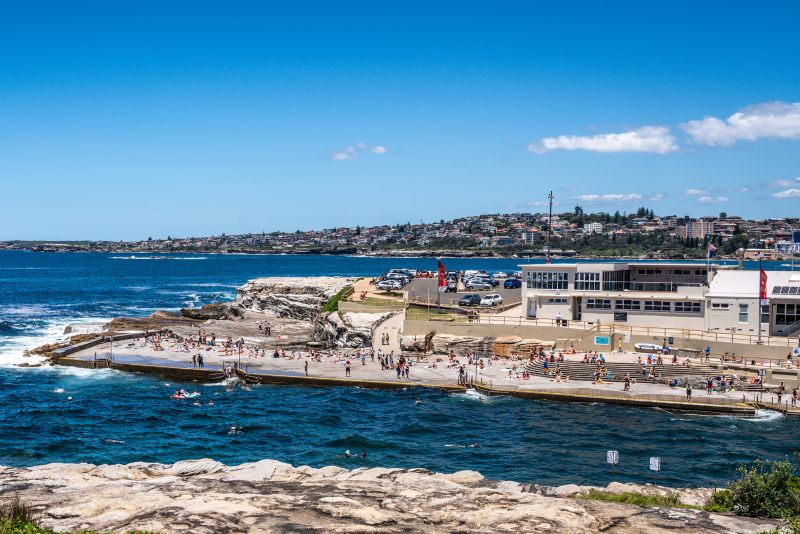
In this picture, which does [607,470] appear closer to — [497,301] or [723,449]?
[723,449]

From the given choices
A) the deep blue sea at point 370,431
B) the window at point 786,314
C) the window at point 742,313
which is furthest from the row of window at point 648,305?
the deep blue sea at point 370,431

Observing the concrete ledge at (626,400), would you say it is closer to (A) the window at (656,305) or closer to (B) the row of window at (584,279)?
(A) the window at (656,305)

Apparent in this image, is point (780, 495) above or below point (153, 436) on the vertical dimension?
above

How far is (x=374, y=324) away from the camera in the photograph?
57344 mm

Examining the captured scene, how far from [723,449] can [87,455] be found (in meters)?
28.0

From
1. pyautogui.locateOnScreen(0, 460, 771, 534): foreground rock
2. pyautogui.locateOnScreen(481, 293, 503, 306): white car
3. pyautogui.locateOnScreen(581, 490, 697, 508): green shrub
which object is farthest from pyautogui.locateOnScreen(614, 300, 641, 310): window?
pyautogui.locateOnScreen(0, 460, 771, 534): foreground rock

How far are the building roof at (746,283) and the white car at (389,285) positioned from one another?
3408 centimetres

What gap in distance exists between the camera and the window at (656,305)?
5194 centimetres

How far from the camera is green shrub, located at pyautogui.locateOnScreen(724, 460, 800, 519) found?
1773cm

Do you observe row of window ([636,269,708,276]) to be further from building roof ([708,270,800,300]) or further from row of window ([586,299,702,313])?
row of window ([586,299,702,313])

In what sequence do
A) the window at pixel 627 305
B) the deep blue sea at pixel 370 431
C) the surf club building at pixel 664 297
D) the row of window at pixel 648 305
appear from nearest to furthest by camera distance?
1. the deep blue sea at pixel 370 431
2. the surf club building at pixel 664 297
3. the row of window at pixel 648 305
4. the window at pixel 627 305

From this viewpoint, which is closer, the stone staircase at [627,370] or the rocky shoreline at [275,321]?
the stone staircase at [627,370]

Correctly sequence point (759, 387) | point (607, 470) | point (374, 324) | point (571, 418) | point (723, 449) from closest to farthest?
point (607, 470) → point (723, 449) → point (571, 418) → point (759, 387) → point (374, 324)

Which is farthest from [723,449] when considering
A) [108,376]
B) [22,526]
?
[108,376]
